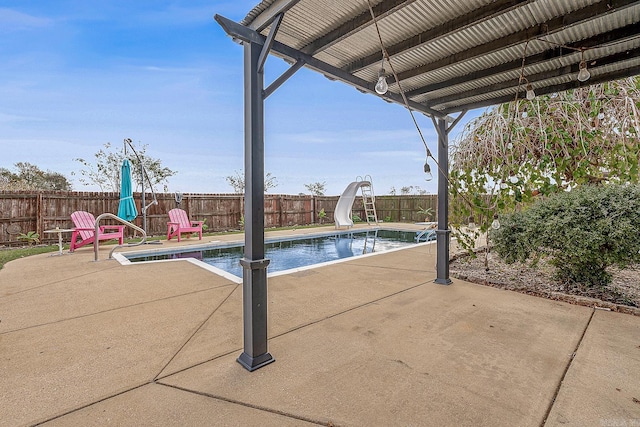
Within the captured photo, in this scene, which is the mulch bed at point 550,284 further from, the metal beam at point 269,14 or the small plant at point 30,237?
the small plant at point 30,237

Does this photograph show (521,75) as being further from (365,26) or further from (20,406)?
(20,406)

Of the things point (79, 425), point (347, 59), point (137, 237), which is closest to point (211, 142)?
point (137, 237)

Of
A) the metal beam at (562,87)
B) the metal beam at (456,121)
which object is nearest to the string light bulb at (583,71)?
the metal beam at (562,87)

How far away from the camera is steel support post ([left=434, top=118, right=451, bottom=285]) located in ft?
12.8

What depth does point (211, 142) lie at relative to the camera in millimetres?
17656

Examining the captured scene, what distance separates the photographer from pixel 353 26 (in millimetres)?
2232

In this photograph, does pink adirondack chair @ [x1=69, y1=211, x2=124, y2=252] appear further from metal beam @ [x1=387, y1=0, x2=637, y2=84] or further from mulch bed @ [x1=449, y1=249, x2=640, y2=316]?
mulch bed @ [x1=449, y1=249, x2=640, y2=316]

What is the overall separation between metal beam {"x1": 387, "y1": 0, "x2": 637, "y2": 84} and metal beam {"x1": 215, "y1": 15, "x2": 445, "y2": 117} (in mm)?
415

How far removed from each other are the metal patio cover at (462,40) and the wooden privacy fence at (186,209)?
9.81 m

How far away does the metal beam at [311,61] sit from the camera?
6.16 ft

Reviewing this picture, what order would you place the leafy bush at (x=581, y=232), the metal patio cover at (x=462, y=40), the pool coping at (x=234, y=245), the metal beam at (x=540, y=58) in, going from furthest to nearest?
the pool coping at (x=234, y=245), the leafy bush at (x=581, y=232), the metal beam at (x=540, y=58), the metal patio cover at (x=462, y=40)

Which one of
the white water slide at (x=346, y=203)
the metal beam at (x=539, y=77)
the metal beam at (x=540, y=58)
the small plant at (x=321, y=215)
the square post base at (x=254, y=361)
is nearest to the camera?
the square post base at (x=254, y=361)

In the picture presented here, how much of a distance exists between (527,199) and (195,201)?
10.7 m

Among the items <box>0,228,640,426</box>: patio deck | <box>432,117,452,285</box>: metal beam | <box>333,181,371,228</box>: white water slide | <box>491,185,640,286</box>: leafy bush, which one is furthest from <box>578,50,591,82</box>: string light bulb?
<box>333,181,371,228</box>: white water slide
